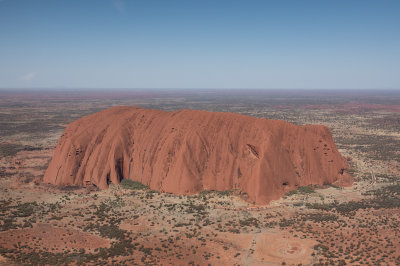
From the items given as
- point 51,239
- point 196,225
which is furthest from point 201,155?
point 51,239

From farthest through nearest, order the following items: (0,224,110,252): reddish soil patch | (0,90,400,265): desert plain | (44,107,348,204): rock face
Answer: (44,107,348,204): rock face < (0,224,110,252): reddish soil patch < (0,90,400,265): desert plain

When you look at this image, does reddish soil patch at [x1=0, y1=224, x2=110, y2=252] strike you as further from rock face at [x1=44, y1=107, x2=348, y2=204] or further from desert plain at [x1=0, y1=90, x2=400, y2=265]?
rock face at [x1=44, y1=107, x2=348, y2=204]

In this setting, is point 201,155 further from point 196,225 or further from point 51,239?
point 51,239

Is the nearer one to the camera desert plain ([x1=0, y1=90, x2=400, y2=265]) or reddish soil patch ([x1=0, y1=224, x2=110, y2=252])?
desert plain ([x1=0, y1=90, x2=400, y2=265])

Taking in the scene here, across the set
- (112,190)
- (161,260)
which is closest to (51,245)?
(161,260)

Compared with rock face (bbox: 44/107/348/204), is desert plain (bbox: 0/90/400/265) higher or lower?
lower

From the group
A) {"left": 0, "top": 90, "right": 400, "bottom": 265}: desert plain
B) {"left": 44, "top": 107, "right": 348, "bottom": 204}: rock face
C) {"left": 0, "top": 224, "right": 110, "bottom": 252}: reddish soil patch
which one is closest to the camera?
{"left": 0, "top": 90, "right": 400, "bottom": 265}: desert plain

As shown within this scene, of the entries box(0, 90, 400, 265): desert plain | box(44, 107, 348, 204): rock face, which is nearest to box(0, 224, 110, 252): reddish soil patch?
box(0, 90, 400, 265): desert plain

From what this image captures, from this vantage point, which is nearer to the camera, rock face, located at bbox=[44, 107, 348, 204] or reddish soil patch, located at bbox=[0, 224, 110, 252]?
reddish soil patch, located at bbox=[0, 224, 110, 252]

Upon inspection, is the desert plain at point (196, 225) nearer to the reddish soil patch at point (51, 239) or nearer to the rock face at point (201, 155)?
the reddish soil patch at point (51, 239)
